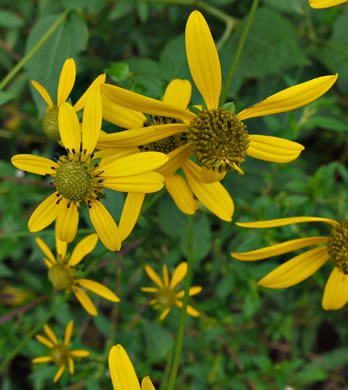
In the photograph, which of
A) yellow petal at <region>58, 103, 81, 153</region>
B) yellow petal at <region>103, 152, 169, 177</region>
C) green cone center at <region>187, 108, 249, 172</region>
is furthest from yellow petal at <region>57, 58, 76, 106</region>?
green cone center at <region>187, 108, 249, 172</region>

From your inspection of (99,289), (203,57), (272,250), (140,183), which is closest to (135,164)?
(140,183)

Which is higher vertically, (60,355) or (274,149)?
(274,149)

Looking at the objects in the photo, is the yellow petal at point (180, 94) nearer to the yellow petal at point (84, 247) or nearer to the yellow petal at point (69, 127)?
the yellow petal at point (69, 127)

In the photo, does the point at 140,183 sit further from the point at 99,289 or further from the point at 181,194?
the point at 99,289

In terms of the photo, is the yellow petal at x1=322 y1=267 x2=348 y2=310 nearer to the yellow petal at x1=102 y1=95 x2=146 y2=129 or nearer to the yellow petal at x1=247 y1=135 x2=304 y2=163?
the yellow petal at x1=247 y1=135 x2=304 y2=163

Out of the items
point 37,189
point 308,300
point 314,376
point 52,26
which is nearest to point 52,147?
point 37,189

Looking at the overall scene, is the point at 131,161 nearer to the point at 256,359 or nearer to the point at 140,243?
the point at 140,243
